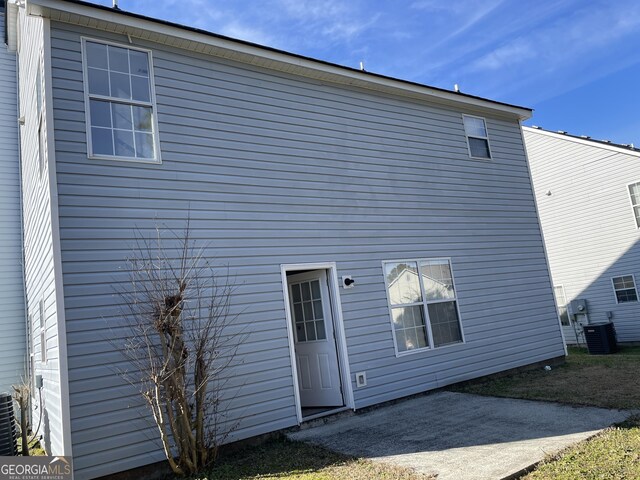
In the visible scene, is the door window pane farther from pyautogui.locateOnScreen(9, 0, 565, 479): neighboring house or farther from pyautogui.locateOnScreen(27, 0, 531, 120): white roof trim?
pyautogui.locateOnScreen(27, 0, 531, 120): white roof trim

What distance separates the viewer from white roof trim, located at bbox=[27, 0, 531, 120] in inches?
219

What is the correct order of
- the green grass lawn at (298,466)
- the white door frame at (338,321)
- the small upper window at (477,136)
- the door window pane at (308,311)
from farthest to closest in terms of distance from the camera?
the small upper window at (477,136) < the door window pane at (308,311) < the white door frame at (338,321) < the green grass lawn at (298,466)

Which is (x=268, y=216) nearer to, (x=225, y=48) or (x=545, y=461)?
(x=225, y=48)

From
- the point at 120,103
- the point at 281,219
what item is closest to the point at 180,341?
the point at 281,219

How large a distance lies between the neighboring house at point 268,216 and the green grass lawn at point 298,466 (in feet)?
1.59

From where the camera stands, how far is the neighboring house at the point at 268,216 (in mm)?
5254

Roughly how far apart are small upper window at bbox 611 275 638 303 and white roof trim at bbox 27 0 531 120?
350 inches

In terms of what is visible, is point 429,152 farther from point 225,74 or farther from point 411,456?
point 411,456

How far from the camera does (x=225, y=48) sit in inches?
263

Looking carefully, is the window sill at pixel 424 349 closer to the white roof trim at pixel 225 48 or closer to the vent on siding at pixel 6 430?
the white roof trim at pixel 225 48

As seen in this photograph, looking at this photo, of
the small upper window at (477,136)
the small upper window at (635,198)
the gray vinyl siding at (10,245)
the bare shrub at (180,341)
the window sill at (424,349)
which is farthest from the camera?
the small upper window at (635,198)

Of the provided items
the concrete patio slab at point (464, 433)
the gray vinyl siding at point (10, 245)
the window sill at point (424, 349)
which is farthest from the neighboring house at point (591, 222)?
the gray vinyl siding at point (10, 245)

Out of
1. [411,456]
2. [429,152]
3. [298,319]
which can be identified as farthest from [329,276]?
[429,152]

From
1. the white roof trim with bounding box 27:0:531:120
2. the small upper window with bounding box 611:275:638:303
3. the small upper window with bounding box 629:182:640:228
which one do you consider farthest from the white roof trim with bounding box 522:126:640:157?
the white roof trim with bounding box 27:0:531:120
